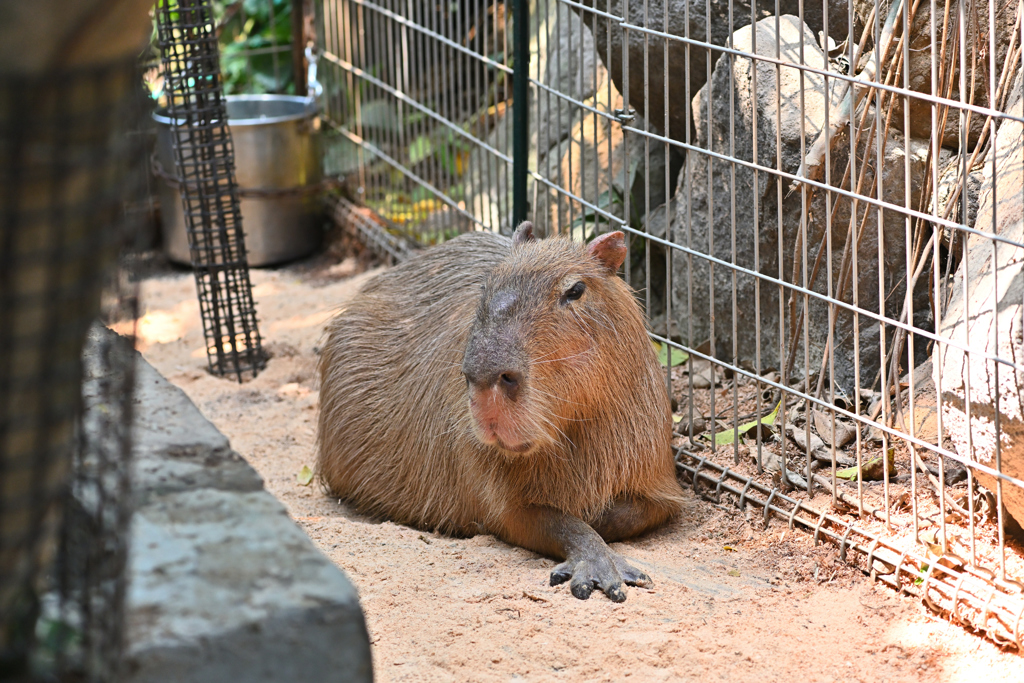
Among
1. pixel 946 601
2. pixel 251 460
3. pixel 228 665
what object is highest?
pixel 228 665

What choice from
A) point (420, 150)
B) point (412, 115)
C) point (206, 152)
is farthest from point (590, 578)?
point (412, 115)

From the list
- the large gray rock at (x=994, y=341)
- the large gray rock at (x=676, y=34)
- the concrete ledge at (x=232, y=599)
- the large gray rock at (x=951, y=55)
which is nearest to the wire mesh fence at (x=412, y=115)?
the large gray rock at (x=676, y=34)

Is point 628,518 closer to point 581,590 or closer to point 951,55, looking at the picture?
point 581,590

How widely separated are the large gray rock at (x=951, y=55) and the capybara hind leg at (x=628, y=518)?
57.0 inches

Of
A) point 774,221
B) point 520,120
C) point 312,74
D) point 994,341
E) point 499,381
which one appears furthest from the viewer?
point 312,74

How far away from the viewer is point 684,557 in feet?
10.5

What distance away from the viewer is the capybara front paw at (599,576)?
9.46ft

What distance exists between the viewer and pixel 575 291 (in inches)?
119

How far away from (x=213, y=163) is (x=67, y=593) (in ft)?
12.6

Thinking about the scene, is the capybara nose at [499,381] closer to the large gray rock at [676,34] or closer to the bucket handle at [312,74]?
the large gray rock at [676,34]

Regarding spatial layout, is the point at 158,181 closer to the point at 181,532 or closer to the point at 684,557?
the point at 684,557

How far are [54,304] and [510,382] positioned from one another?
182 cm

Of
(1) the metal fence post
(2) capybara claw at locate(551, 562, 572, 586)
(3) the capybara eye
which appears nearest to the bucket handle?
(1) the metal fence post

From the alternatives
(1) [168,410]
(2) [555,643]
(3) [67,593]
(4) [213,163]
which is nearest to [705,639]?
(2) [555,643]
